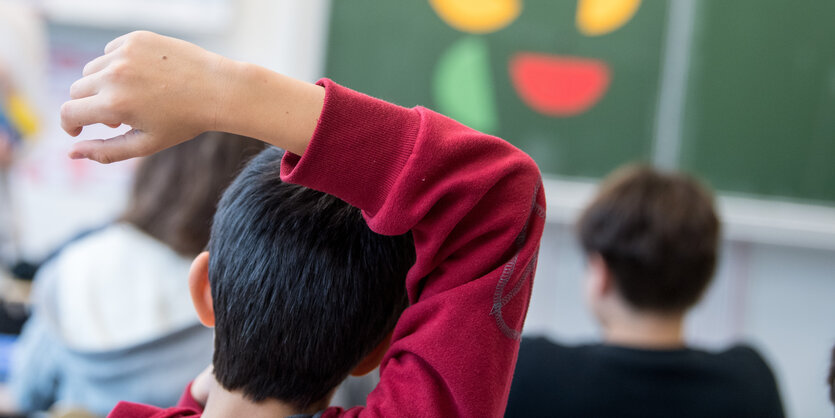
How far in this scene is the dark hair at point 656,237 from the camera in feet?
4.30

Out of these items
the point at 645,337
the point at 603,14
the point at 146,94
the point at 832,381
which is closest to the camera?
the point at 146,94

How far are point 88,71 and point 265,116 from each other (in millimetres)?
108

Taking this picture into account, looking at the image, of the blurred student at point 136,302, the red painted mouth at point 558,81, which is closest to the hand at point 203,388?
the blurred student at point 136,302

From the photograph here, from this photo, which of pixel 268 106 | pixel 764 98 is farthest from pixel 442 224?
pixel 764 98

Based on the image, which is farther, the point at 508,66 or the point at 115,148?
the point at 508,66

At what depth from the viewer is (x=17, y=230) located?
2336mm

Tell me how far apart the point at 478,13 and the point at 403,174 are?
1717mm

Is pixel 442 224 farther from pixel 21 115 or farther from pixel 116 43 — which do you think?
pixel 21 115

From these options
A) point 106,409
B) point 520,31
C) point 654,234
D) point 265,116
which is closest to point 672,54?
point 520,31

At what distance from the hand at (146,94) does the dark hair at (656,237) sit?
1.07 metres

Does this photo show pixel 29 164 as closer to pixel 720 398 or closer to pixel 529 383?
pixel 529 383

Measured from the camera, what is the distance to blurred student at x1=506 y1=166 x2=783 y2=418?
1.15 metres

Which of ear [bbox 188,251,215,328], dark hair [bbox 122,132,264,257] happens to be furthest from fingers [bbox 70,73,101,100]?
dark hair [bbox 122,132,264,257]

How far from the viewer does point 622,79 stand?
6.84 feet
